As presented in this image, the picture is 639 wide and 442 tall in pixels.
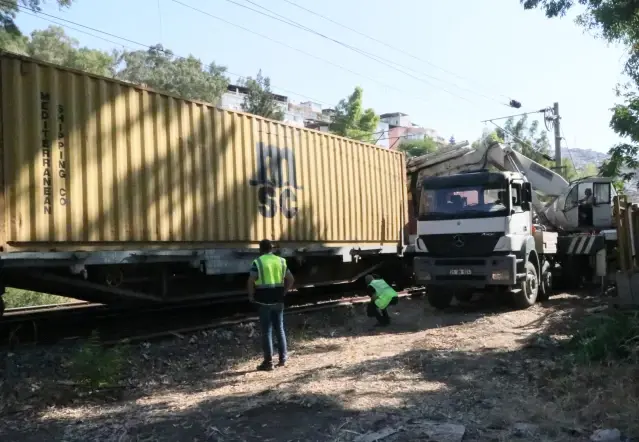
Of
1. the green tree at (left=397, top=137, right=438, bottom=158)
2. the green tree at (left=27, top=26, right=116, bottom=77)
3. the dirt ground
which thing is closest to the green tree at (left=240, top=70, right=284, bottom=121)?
the green tree at (left=27, top=26, right=116, bottom=77)

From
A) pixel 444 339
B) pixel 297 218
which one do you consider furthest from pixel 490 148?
pixel 444 339

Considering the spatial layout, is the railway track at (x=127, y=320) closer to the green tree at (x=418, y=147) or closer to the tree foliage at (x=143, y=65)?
the tree foliage at (x=143, y=65)

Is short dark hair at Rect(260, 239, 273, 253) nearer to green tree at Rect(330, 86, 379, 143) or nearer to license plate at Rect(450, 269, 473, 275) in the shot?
license plate at Rect(450, 269, 473, 275)

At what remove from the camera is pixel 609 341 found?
19.8ft

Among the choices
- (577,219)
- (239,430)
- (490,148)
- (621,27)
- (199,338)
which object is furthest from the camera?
(577,219)

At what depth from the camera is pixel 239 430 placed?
4.33 metres

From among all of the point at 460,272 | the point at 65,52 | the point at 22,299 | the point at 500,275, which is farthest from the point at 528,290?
the point at 65,52

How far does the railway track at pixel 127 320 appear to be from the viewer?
790 centimetres

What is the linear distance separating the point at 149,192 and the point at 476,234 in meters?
5.52

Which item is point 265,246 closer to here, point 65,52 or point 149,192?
point 149,192

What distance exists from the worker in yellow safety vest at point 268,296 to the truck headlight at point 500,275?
14.7 ft

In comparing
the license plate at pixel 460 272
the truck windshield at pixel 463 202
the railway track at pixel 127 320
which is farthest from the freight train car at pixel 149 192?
the license plate at pixel 460 272

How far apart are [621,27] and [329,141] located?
16.7 ft

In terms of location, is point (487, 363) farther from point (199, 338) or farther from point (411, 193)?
point (411, 193)
